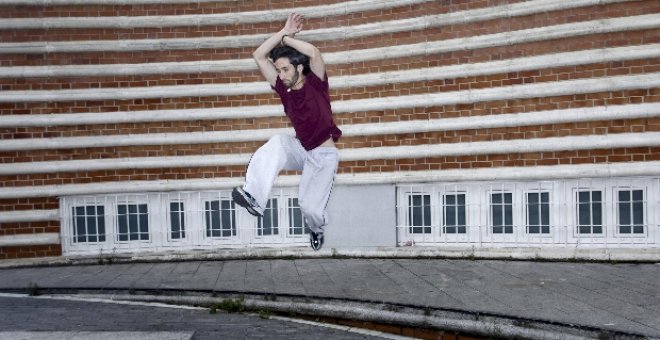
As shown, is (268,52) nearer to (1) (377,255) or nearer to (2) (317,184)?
(2) (317,184)

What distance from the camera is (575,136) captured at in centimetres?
970

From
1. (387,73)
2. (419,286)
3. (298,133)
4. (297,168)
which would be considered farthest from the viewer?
(387,73)

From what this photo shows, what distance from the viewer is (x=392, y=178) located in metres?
10.5

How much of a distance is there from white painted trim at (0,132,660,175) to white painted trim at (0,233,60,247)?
1130 millimetres

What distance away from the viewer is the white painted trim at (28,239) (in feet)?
35.6

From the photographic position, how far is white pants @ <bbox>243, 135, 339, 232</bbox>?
9453 mm

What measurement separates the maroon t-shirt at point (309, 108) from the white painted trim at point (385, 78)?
1.18m

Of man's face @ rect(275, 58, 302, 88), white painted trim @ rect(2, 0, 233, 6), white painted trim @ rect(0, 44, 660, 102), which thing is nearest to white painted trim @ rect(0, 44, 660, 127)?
white painted trim @ rect(0, 44, 660, 102)

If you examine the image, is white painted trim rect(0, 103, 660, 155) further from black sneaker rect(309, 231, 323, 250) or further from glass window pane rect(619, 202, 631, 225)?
black sneaker rect(309, 231, 323, 250)

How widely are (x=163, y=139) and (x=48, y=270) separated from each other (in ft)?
9.82

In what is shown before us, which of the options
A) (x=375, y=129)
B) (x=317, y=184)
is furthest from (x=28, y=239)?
(x=375, y=129)

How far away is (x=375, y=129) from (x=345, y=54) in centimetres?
142

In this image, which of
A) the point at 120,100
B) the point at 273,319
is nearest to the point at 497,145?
the point at 273,319

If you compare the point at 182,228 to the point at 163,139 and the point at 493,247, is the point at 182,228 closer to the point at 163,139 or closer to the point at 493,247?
the point at 163,139
